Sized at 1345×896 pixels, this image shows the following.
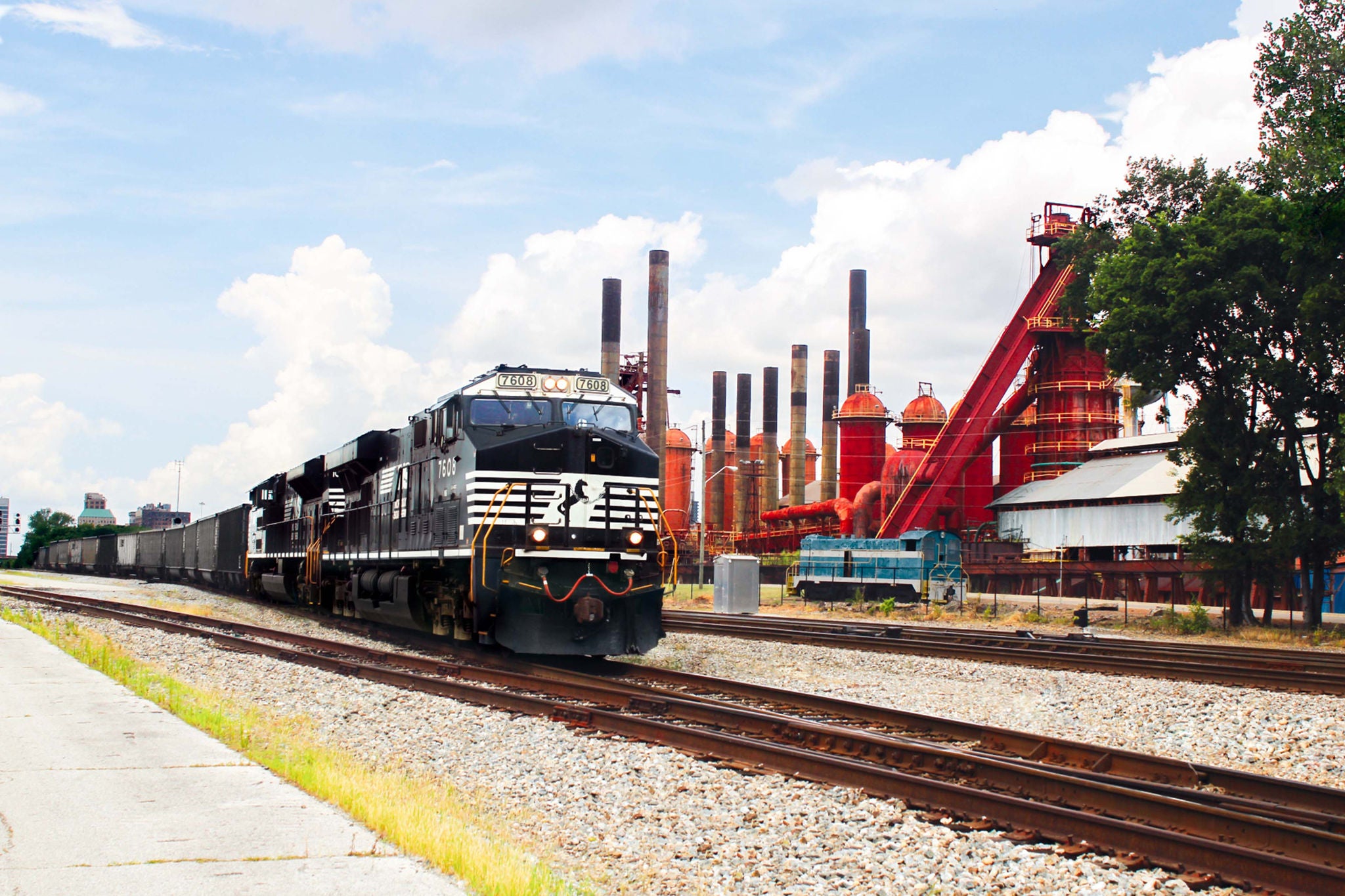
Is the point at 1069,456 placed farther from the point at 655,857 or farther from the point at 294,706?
the point at 655,857

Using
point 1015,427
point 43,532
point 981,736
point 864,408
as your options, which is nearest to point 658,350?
point 864,408

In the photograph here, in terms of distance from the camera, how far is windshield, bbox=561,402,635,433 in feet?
52.6

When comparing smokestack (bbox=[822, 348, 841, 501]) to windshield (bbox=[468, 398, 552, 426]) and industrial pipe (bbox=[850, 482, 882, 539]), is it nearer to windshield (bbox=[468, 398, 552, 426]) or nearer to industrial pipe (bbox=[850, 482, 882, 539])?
industrial pipe (bbox=[850, 482, 882, 539])

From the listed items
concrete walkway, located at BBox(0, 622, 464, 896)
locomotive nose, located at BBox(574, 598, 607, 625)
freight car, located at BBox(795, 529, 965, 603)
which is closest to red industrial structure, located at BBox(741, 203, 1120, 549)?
freight car, located at BBox(795, 529, 965, 603)

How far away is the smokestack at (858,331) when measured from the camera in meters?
71.6

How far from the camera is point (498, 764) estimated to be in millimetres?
9266

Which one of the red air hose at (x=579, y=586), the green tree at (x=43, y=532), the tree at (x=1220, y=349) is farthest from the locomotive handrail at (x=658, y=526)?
the green tree at (x=43, y=532)

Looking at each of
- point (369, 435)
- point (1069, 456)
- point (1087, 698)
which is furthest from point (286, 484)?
point (1069, 456)

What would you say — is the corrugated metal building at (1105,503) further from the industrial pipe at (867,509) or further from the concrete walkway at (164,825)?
the concrete walkway at (164,825)

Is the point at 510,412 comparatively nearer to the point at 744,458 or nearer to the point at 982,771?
the point at 982,771

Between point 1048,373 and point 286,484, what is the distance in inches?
1562

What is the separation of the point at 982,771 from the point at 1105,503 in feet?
141

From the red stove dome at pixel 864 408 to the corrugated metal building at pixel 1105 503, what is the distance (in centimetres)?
1293

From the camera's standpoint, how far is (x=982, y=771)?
330 inches
